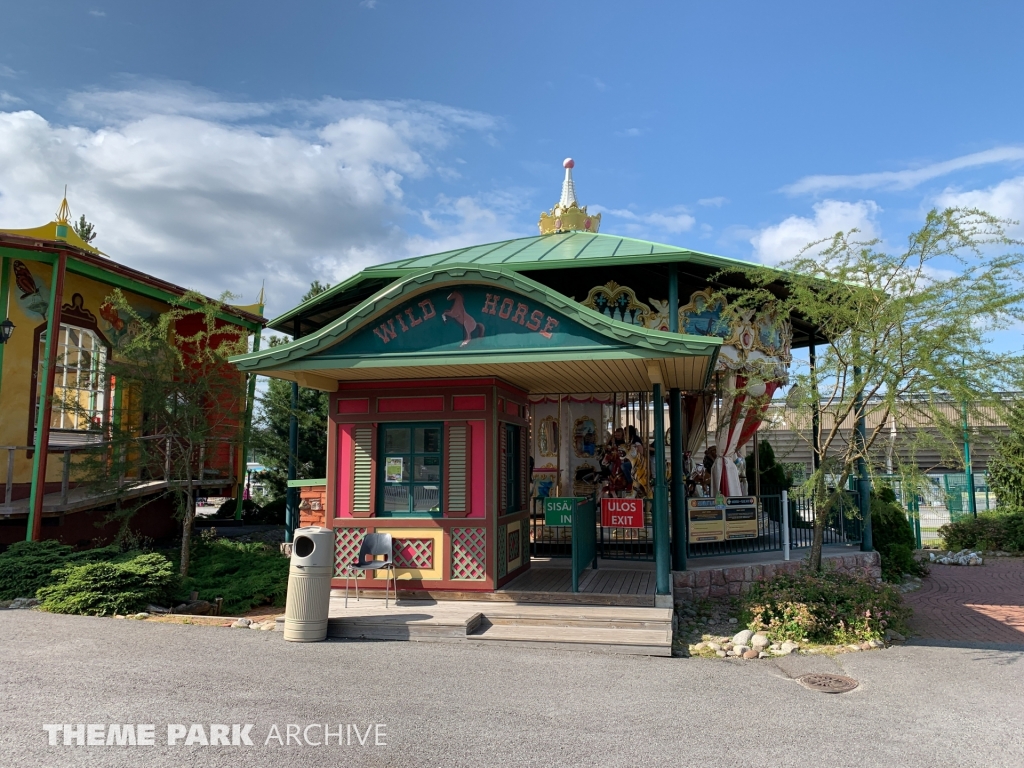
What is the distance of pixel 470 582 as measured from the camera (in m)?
9.54

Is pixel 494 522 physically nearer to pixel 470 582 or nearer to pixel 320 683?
pixel 470 582

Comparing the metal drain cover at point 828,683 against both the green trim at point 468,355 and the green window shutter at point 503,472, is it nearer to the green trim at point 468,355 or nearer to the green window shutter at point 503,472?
the green trim at point 468,355

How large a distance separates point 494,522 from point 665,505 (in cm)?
227

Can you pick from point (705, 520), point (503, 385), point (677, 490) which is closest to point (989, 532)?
point (705, 520)

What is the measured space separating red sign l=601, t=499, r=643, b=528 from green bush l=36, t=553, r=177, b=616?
622 centimetres

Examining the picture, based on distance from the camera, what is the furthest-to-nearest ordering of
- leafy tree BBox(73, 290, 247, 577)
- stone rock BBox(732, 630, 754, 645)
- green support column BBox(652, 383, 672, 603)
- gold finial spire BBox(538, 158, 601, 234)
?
gold finial spire BBox(538, 158, 601, 234), leafy tree BBox(73, 290, 247, 577), green support column BBox(652, 383, 672, 603), stone rock BBox(732, 630, 754, 645)

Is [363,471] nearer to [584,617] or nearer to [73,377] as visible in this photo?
[584,617]

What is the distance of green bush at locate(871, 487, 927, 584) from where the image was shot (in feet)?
45.6

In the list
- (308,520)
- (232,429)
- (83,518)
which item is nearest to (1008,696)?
(308,520)

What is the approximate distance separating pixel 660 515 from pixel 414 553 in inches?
131

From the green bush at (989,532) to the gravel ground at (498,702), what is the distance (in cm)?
1266

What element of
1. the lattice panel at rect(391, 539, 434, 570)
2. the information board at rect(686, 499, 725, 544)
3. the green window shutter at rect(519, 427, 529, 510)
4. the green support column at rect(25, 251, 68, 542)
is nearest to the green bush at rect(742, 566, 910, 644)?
the information board at rect(686, 499, 725, 544)

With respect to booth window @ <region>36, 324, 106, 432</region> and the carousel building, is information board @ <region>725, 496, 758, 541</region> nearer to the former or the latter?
the carousel building

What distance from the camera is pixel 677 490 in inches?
441
